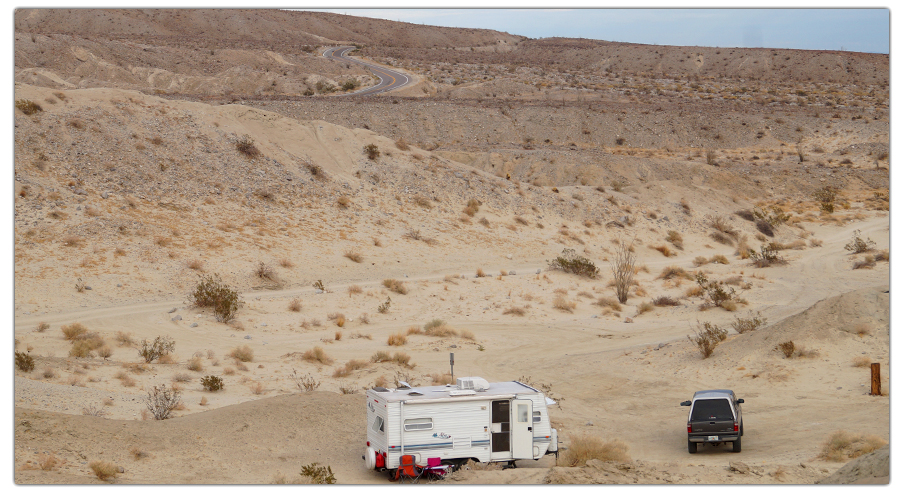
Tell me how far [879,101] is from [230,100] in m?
80.9

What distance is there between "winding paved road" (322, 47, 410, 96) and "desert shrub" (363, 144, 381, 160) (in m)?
43.8

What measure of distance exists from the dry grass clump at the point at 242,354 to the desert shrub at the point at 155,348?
2257mm

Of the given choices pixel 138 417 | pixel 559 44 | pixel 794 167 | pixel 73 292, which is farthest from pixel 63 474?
pixel 559 44

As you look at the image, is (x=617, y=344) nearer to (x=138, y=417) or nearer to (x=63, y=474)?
(x=138, y=417)

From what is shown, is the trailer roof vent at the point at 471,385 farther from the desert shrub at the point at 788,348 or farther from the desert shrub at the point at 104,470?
the desert shrub at the point at 788,348

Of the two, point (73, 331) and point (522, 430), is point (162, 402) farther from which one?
point (73, 331)

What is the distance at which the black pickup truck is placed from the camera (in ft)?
63.2

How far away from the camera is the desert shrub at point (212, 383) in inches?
969

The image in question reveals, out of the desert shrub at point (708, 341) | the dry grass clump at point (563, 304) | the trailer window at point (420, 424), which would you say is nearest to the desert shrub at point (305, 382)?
the trailer window at point (420, 424)

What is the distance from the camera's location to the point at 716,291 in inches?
1535

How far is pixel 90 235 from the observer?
130ft

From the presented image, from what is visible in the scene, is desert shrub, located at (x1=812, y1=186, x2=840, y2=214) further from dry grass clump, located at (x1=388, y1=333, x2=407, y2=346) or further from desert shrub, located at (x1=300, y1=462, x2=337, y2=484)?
desert shrub, located at (x1=300, y1=462, x2=337, y2=484)

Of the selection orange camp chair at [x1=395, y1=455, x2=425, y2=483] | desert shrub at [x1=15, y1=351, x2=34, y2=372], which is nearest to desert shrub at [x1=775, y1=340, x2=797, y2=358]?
orange camp chair at [x1=395, y1=455, x2=425, y2=483]

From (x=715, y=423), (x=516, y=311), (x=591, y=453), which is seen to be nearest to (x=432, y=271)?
(x=516, y=311)
